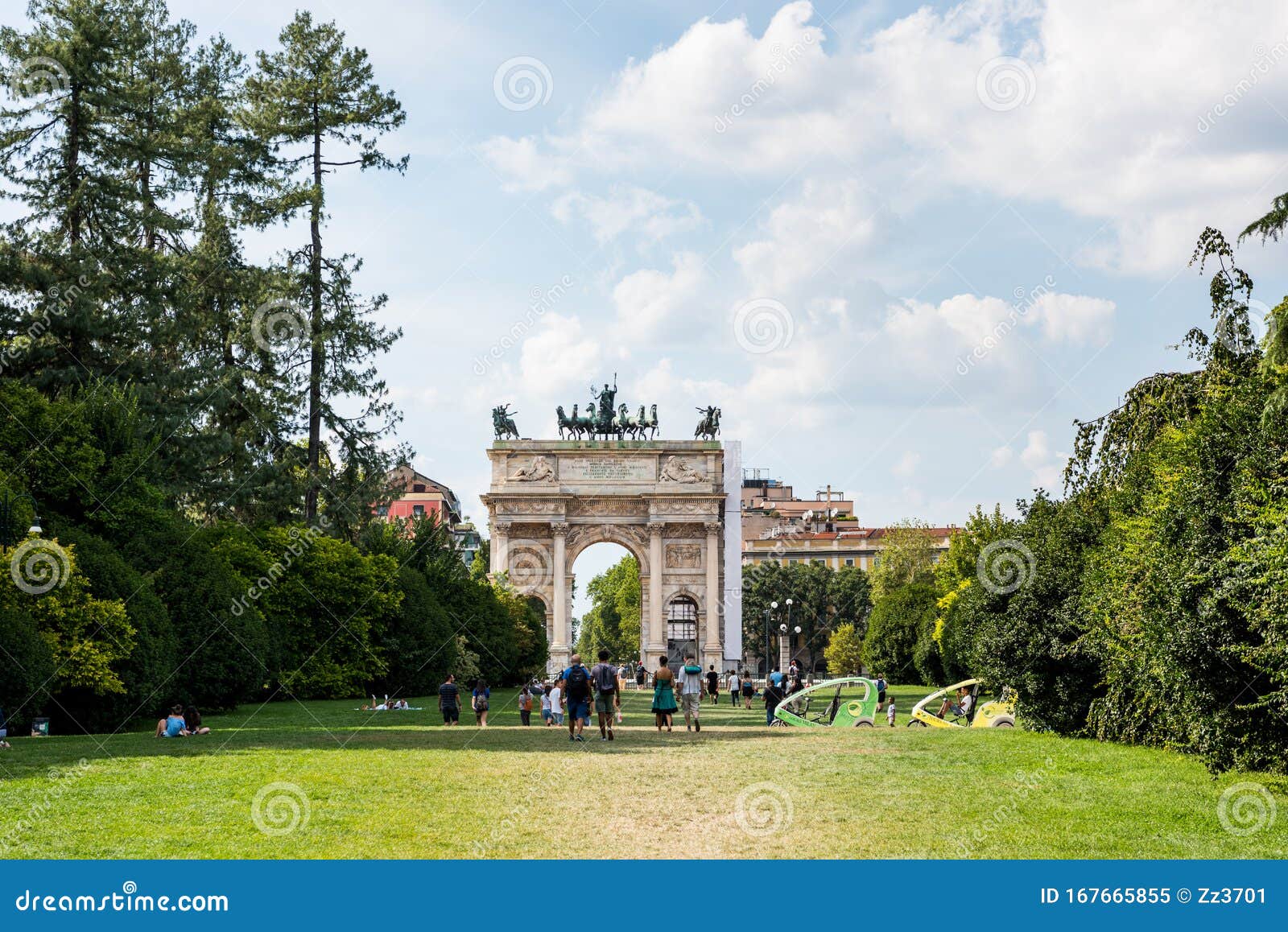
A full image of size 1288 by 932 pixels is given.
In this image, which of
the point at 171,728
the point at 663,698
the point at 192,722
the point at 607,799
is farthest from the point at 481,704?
the point at 607,799

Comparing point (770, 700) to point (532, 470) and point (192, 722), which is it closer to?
point (192, 722)

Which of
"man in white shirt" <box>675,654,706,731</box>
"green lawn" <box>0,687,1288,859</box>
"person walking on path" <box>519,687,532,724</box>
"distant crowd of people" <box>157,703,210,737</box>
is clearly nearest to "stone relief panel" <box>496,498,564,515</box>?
"person walking on path" <box>519,687,532,724</box>

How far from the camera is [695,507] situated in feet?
247

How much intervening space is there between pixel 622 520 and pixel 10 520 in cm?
5520

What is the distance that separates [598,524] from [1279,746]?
207 ft

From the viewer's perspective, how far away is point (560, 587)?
75125mm

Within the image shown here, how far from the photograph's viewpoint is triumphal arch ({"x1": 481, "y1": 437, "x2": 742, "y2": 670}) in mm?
74938

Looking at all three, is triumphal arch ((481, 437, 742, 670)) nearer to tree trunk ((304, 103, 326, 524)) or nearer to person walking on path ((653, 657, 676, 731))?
tree trunk ((304, 103, 326, 524))

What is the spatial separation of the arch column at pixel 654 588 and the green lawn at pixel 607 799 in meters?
54.6

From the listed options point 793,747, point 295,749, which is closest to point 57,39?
point 295,749

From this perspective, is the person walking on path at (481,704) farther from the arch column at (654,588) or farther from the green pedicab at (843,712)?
the arch column at (654,588)

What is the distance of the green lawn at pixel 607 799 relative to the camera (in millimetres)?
9867

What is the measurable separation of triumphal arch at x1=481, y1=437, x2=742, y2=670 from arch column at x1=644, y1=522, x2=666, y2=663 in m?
0.05

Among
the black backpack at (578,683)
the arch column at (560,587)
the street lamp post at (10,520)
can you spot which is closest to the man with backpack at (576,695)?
the black backpack at (578,683)
